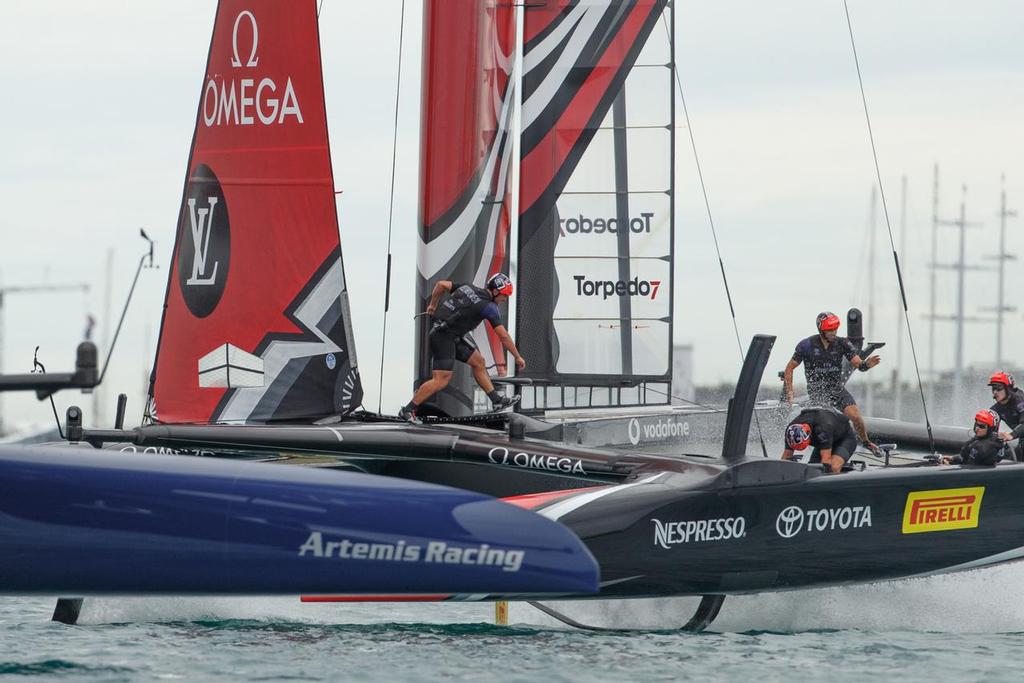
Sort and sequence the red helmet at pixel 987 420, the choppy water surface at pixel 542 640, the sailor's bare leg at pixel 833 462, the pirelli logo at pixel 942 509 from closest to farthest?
the choppy water surface at pixel 542 640 < the pirelli logo at pixel 942 509 < the red helmet at pixel 987 420 < the sailor's bare leg at pixel 833 462

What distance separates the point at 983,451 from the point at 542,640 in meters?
2.31

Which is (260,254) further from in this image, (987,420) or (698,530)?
(987,420)

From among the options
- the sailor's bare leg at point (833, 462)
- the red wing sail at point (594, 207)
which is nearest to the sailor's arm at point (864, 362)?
the sailor's bare leg at point (833, 462)

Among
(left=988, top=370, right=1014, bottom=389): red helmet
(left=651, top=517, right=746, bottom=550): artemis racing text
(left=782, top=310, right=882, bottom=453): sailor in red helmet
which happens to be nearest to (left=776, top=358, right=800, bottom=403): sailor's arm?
(left=782, top=310, right=882, bottom=453): sailor in red helmet

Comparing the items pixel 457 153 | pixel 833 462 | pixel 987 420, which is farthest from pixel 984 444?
pixel 457 153

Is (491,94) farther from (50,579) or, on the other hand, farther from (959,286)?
(959,286)

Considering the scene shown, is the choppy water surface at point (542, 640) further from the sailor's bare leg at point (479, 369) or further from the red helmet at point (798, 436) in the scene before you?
the sailor's bare leg at point (479, 369)

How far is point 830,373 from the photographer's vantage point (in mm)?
8539

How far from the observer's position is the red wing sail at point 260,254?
28.2 feet

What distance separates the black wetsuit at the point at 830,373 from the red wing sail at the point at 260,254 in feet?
8.04

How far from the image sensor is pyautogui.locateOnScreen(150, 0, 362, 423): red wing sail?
8.59m

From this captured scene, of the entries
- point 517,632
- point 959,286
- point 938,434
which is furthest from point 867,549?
point 959,286

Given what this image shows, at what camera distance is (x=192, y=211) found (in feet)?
28.6

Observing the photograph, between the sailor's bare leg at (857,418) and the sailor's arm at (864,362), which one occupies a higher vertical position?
the sailor's arm at (864,362)
